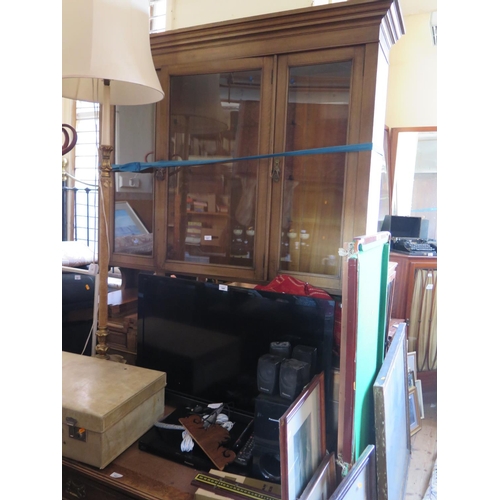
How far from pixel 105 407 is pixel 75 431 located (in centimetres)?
11

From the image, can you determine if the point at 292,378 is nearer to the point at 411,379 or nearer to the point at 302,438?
the point at 302,438

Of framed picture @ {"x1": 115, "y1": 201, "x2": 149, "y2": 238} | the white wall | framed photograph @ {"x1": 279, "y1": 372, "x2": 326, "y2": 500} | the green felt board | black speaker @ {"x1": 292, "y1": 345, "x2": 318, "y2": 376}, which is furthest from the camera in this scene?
the white wall

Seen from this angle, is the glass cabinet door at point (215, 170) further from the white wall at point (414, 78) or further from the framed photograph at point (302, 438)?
the white wall at point (414, 78)

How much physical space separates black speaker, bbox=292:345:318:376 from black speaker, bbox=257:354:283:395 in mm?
72

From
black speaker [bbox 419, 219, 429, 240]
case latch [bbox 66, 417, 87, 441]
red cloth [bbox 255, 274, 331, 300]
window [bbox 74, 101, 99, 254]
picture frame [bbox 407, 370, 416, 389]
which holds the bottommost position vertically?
picture frame [bbox 407, 370, 416, 389]

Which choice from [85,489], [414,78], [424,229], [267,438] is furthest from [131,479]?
[414,78]

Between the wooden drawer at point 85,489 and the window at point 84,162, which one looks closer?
the wooden drawer at point 85,489

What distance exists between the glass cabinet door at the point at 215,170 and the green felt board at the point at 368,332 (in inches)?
17.3

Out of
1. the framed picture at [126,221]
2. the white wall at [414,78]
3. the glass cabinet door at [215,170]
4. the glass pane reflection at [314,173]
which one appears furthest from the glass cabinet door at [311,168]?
the white wall at [414,78]

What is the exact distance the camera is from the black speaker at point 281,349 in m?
1.22

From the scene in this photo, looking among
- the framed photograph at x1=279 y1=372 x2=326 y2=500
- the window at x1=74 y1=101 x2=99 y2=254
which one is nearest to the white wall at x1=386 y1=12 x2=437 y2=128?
the framed photograph at x1=279 y1=372 x2=326 y2=500

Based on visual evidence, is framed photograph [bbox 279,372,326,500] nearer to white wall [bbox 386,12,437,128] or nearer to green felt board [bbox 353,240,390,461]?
green felt board [bbox 353,240,390,461]

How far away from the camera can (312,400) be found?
1.12 m

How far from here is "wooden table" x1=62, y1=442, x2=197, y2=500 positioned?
1089 mm
